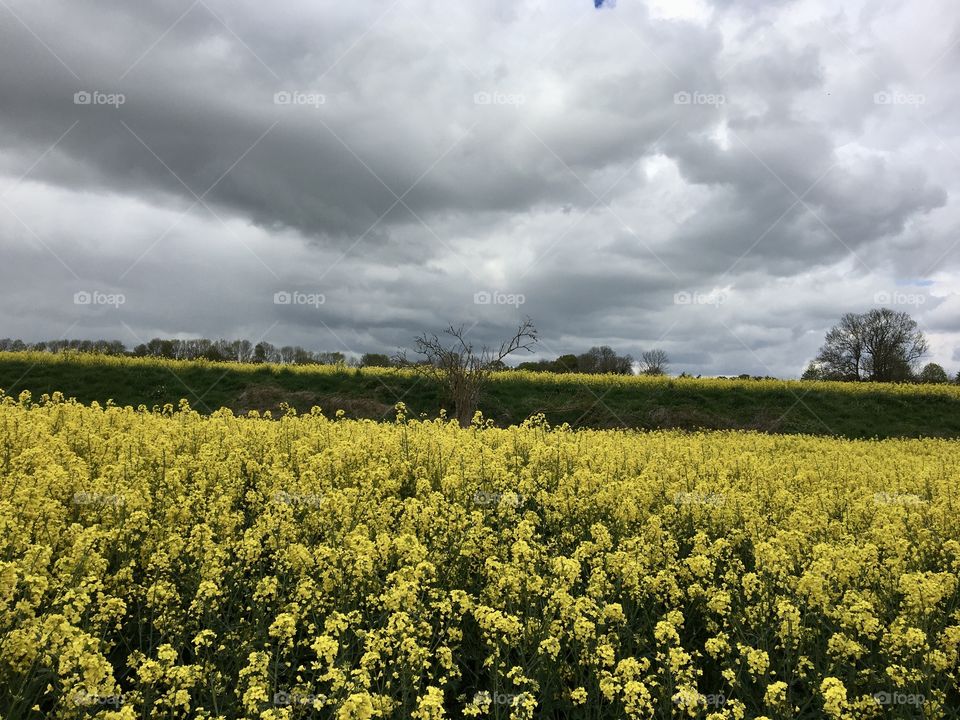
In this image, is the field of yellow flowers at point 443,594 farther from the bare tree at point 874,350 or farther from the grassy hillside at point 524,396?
the bare tree at point 874,350

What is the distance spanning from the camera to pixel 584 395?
3044cm

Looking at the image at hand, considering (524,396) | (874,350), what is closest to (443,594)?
(524,396)

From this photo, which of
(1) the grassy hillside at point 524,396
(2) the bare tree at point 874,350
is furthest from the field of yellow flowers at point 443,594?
(2) the bare tree at point 874,350

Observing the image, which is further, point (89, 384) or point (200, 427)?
point (89, 384)

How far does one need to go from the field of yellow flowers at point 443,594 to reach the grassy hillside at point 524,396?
62.7 feet

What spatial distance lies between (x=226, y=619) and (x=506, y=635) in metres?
2.23

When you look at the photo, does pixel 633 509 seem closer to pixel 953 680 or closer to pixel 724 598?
pixel 724 598

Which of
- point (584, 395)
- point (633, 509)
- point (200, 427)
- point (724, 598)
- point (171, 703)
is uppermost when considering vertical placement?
point (584, 395)

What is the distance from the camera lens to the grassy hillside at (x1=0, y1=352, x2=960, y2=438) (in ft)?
91.6


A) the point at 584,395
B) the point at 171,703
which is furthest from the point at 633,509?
the point at 584,395

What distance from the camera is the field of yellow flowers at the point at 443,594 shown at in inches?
141

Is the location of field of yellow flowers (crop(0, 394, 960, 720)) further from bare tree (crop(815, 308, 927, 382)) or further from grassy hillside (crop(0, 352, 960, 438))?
bare tree (crop(815, 308, 927, 382))

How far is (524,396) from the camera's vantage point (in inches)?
1171

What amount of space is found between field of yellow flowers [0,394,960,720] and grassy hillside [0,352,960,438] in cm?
1912
